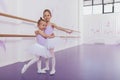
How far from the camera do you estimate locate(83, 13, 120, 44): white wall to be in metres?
8.34

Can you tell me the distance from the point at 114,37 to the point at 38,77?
6886mm

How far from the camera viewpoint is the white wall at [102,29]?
8336mm

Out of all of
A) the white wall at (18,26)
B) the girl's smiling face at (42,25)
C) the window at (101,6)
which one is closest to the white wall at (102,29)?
the window at (101,6)

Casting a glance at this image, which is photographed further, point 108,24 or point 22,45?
point 108,24

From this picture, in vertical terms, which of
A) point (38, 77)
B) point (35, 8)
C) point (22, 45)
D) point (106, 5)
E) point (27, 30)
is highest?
point (106, 5)

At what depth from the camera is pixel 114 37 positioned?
835cm

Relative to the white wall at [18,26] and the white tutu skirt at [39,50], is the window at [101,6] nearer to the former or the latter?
the white wall at [18,26]

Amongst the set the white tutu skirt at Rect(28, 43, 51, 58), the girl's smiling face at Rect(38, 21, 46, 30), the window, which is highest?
the window

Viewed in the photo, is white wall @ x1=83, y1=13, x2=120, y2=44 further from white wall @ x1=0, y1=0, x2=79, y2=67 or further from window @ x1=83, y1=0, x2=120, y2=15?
white wall @ x1=0, y1=0, x2=79, y2=67

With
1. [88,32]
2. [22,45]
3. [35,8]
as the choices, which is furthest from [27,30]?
[88,32]

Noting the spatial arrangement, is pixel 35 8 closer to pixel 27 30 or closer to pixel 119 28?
pixel 27 30

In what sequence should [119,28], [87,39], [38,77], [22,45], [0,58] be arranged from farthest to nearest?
[87,39]
[119,28]
[22,45]
[0,58]
[38,77]

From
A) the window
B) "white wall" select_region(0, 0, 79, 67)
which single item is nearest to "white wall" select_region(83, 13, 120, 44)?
the window

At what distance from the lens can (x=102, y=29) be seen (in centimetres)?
859
